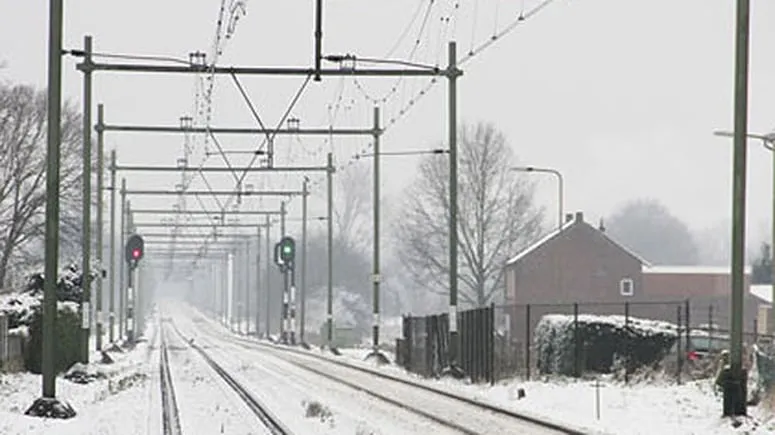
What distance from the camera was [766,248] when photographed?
108 meters

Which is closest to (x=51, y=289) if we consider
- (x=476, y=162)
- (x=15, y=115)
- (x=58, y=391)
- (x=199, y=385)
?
(x=58, y=391)

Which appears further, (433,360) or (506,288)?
(506,288)

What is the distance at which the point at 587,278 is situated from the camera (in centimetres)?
9444

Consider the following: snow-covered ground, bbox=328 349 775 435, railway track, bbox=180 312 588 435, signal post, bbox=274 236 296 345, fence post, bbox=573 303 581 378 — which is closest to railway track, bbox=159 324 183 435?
railway track, bbox=180 312 588 435

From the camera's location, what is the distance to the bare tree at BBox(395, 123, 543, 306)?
89375 mm

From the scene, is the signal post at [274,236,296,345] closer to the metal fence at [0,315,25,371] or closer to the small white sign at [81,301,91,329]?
Result: the small white sign at [81,301,91,329]

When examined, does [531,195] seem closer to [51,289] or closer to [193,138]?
[193,138]

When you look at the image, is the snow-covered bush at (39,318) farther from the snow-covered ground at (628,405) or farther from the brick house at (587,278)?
the brick house at (587,278)

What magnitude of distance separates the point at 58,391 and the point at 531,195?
64976mm

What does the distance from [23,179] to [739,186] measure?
5668 cm

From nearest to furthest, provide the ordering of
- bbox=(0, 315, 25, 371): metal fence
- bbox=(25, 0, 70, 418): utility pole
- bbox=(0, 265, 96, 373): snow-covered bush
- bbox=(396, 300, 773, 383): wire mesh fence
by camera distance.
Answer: bbox=(25, 0, 70, 418): utility pole, bbox=(0, 315, 25, 371): metal fence, bbox=(396, 300, 773, 383): wire mesh fence, bbox=(0, 265, 96, 373): snow-covered bush

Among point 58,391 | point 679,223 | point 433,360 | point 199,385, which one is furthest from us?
point 679,223

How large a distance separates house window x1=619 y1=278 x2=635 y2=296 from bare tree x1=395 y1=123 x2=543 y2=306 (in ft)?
22.2

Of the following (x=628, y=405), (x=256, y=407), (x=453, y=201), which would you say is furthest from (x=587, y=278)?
(x=256, y=407)
